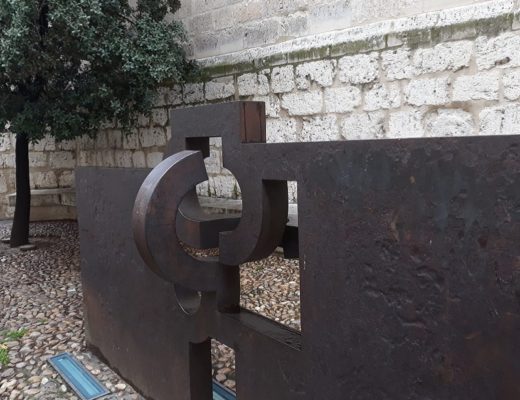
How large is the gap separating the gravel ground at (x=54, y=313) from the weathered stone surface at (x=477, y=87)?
2008mm

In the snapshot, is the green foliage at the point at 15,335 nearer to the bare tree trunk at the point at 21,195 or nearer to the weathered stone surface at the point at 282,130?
the weathered stone surface at the point at 282,130

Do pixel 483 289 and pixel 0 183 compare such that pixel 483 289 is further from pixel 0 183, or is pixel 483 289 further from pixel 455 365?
pixel 0 183

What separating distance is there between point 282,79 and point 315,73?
45cm

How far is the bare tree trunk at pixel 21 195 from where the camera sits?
21.7 ft

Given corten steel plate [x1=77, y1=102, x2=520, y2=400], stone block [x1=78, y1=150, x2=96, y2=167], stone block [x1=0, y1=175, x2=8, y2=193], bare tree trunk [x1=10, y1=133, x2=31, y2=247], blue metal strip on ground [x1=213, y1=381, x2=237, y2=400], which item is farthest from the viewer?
stone block [x1=0, y1=175, x2=8, y2=193]

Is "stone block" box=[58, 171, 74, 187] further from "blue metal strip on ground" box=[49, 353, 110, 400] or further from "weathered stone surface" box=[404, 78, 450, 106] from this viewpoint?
"weathered stone surface" box=[404, 78, 450, 106]

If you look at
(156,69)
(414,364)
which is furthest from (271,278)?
(414,364)

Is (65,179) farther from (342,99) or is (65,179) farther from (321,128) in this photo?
(342,99)

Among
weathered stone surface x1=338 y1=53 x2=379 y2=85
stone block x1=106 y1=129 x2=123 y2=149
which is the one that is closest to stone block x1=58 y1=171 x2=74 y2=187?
stone block x1=106 y1=129 x2=123 y2=149

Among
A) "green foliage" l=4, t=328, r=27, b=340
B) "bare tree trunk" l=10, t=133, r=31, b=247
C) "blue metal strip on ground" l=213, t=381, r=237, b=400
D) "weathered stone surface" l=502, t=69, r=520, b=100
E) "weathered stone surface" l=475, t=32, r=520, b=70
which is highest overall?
"weathered stone surface" l=475, t=32, r=520, b=70

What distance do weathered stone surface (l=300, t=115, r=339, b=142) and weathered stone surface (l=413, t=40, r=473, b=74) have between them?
97 cm

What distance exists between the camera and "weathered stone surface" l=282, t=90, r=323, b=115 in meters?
5.11

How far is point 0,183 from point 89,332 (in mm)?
7259

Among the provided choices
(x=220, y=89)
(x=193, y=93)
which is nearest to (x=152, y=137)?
(x=193, y=93)
